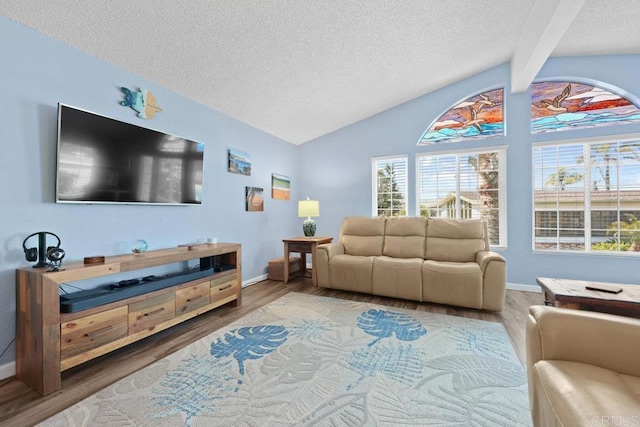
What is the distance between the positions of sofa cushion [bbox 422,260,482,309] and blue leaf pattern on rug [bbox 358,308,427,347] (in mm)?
517

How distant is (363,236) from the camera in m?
4.05

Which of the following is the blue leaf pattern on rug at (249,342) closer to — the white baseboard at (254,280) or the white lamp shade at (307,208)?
the white baseboard at (254,280)

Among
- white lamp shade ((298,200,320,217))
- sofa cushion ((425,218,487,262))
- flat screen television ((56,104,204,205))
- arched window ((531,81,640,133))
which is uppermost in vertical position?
arched window ((531,81,640,133))

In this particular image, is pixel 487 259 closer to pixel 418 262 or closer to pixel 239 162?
pixel 418 262

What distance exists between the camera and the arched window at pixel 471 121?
3975mm

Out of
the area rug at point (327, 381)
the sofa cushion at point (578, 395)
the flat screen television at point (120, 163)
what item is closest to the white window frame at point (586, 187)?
the area rug at point (327, 381)

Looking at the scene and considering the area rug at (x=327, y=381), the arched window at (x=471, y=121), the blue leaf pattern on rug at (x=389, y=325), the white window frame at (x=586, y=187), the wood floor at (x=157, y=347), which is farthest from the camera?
the arched window at (x=471, y=121)

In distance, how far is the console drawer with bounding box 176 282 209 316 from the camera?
2436 millimetres

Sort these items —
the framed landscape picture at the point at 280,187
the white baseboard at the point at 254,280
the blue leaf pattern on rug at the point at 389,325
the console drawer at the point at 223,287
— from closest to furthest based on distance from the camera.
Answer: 1. the blue leaf pattern on rug at the point at 389,325
2. the console drawer at the point at 223,287
3. the white baseboard at the point at 254,280
4. the framed landscape picture at the point at 280,187

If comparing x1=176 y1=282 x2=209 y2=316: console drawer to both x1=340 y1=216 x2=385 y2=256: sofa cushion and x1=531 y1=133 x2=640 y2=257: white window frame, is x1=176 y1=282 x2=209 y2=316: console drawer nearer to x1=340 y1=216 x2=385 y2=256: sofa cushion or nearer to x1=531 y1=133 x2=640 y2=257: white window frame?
x1=340 y1=216 x2=385 y2=256: sofa cushion

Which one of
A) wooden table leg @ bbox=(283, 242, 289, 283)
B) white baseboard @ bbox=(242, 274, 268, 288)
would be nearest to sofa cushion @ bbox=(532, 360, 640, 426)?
wooden table leg @ bbox=(283, 242, 289, 283)

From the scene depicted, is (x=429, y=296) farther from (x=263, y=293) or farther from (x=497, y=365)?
(x=263, y=293)

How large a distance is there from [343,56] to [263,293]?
2998 millimetres

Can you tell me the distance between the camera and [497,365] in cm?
186
